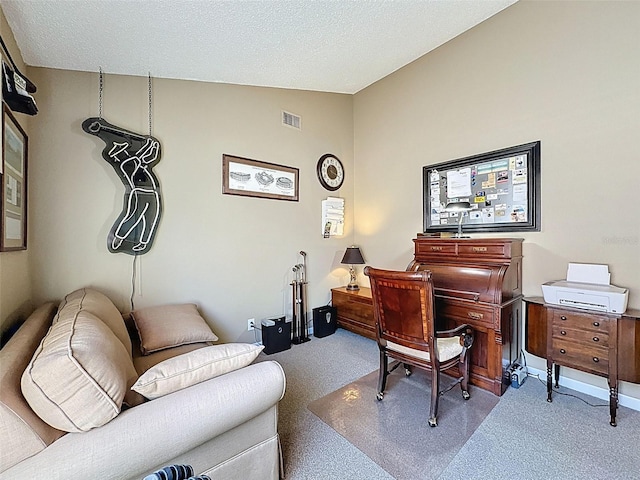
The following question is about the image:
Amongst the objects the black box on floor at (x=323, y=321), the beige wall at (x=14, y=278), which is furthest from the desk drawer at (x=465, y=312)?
the beige wall at (x=14, y=278)

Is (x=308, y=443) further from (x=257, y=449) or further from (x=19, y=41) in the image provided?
(x=19, y=41)

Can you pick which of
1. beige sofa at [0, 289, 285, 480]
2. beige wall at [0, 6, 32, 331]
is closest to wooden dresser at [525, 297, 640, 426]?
beige sofa at [0, 289, 285, 480]

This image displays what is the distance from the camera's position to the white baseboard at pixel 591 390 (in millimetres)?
2166

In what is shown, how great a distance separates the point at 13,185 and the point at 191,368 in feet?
5.38

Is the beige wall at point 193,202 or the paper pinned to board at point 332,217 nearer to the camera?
the beige wall at point 193,202

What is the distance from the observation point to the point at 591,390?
2.35 meters

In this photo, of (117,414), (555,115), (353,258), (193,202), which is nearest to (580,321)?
(555,115)

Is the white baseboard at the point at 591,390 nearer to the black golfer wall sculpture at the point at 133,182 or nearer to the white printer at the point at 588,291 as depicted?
the white printer at the point at 588,291

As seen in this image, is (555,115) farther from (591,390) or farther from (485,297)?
(591,390)

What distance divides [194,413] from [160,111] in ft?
8.89

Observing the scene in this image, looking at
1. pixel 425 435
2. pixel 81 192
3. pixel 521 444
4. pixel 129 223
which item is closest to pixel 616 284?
pixel 521 444

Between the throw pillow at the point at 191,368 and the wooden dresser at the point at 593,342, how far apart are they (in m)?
2.28

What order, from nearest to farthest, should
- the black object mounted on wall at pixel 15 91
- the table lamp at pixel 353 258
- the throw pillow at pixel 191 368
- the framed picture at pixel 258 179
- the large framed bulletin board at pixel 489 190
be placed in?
the throw pillow at pixel 191 368, the black object mounted on wall at pixel 15 91, the large framed bulletin board at pixel 489 190, the framed picture at pixel 258 179, the table lamp at pixel 353 258

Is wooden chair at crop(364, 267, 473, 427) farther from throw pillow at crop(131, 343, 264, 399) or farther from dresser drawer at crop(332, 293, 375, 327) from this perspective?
dresser drawer at crop(332, 293, 375, 327)
